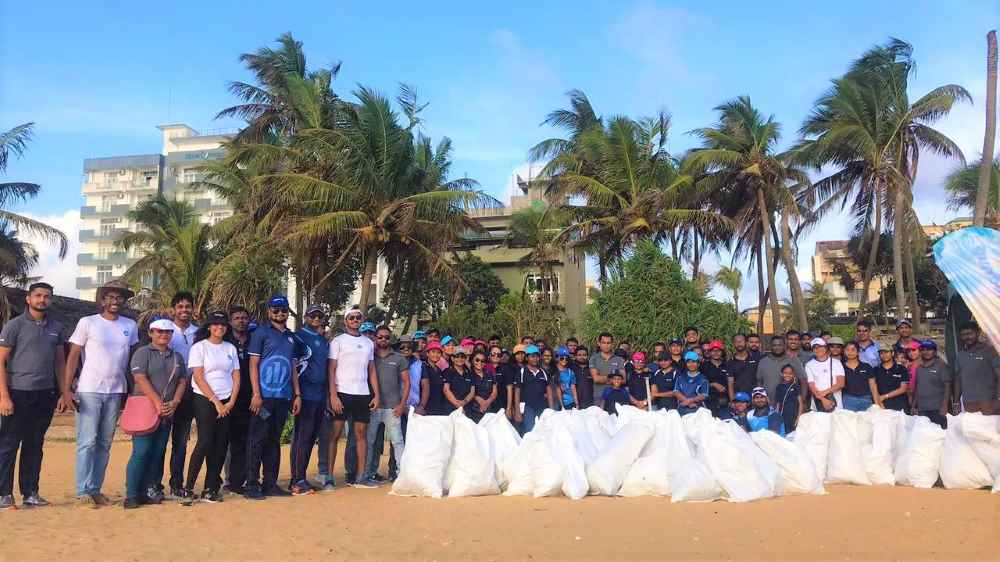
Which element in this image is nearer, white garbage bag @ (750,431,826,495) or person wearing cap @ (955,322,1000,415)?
white garbage bag @ (750,431,826,495)

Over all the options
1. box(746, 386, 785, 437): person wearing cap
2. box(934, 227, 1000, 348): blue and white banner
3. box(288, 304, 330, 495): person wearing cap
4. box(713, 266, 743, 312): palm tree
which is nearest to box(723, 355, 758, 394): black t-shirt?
box(746, 386, 785, 437): person wearing cap

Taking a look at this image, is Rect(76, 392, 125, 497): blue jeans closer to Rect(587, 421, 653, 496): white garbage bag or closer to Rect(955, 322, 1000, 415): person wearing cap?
Rect(587, 421, 653, 496): white garbage bag

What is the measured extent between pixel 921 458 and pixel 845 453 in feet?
2.31

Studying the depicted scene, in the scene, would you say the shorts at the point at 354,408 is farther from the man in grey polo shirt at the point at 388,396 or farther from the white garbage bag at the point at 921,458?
the white garbage bag at the point at 921,458

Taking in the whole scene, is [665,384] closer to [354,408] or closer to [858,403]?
[858,403]

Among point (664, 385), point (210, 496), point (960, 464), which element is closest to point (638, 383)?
point (664, 385)

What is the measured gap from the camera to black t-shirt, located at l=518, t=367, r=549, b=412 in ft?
32.5

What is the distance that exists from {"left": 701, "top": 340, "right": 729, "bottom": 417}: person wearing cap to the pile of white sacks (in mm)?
2317

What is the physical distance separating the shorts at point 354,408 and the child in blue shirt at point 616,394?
3.37m

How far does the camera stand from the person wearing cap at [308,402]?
7.80 meters

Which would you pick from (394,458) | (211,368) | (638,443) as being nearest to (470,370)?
(394,458)

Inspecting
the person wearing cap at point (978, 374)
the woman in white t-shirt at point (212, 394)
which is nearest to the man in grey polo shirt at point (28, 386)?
the woman in white t-shirt at point (212, 394)

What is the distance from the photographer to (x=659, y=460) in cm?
758

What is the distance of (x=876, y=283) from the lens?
47406 millimetres
